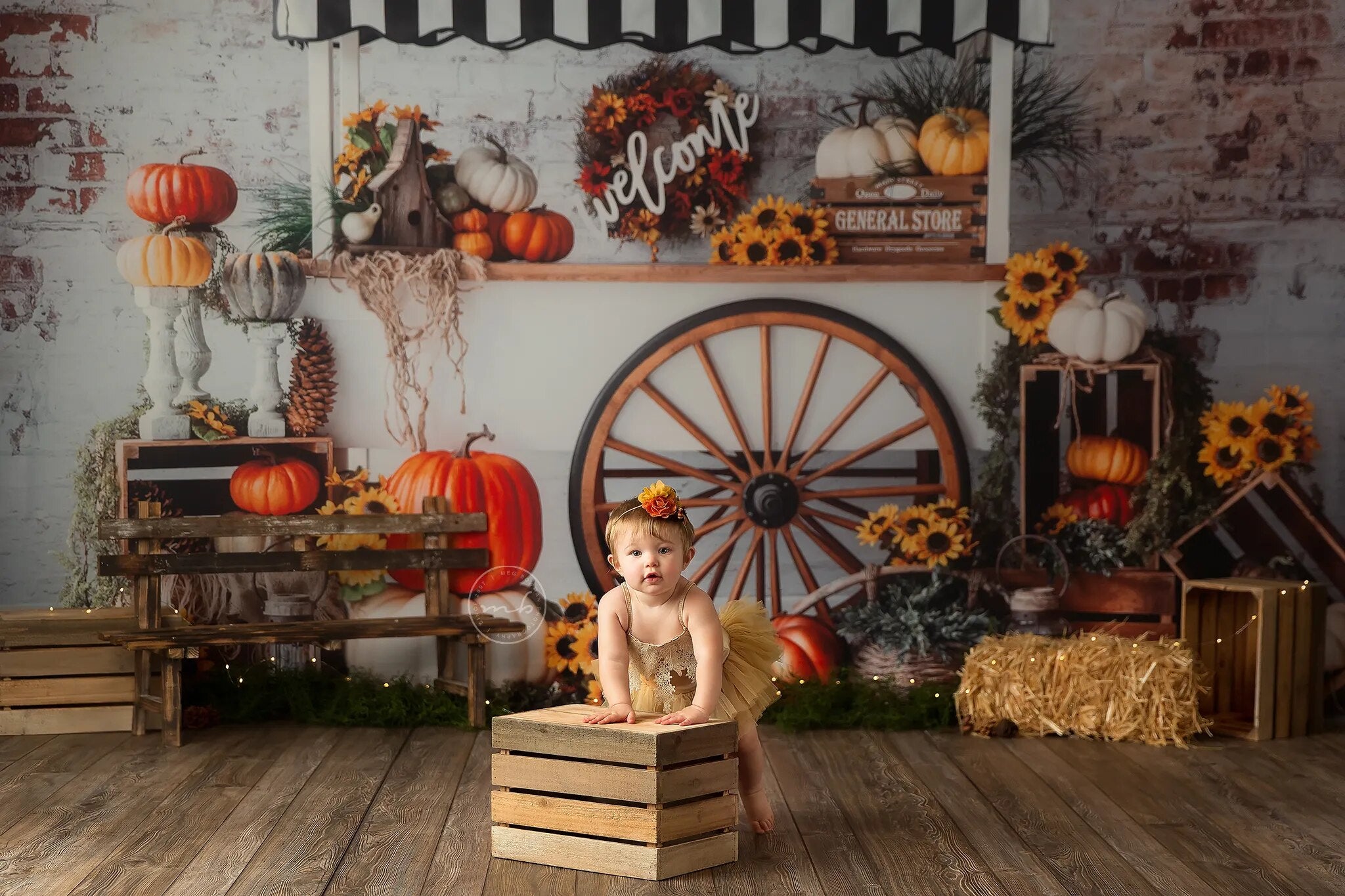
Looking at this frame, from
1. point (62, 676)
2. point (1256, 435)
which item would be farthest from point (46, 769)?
point (1256, 435)

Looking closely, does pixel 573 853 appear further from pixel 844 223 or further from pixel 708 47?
pixel 708 47

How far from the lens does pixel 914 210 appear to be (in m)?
4.39

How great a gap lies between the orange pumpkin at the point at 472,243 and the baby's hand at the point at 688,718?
2.04m

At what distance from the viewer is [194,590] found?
4348 mm

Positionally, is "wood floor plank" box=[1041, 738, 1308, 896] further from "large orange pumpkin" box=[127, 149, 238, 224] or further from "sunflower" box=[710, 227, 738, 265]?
"large orange pumpkin" box=[127, 149, 238, 224]

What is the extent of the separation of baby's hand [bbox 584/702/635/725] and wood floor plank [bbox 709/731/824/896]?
0.36 metres

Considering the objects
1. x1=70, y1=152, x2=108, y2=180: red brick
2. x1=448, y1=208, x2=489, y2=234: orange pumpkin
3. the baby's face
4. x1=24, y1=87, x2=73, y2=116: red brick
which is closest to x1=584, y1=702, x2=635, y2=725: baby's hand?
the baby's face

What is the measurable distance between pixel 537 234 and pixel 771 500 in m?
1.16

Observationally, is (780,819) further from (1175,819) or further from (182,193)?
(182,193)

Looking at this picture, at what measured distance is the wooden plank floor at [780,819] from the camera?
2.70 meters

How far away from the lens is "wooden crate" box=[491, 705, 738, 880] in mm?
2705

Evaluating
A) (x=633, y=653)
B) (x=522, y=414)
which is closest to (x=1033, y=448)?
(x=522, y=414)

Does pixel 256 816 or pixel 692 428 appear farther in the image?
pixel 692 428

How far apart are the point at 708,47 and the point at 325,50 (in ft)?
4.08
